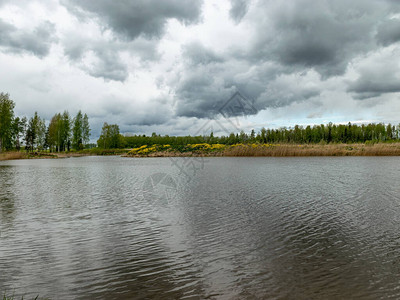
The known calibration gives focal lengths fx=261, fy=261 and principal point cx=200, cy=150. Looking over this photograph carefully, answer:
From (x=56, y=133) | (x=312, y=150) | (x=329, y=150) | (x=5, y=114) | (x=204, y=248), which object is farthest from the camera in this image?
(x=56, y=133)

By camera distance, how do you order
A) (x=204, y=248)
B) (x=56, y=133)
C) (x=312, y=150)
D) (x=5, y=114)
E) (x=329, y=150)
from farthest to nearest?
(x=56, y=133) → (x=5, y=114) → (x=329, y=150) → (x=312, y=150) → (x=204, y=248)

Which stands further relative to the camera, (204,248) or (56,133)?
(56,133)

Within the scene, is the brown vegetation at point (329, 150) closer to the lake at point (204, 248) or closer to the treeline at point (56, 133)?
the lake at point (204, 248)

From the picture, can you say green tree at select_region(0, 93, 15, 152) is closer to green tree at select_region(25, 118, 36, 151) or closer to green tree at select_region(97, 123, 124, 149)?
green tree at select_region(25, 118, 36, 151)

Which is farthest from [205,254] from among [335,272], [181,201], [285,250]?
[181,201]

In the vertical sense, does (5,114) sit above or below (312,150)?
above

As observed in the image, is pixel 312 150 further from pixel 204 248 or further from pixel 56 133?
pixel 56 133

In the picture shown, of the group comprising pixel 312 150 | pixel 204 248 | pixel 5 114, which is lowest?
pixel 204 248

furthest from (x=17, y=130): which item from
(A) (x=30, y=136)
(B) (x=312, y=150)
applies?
(B) (x=312, y=150)

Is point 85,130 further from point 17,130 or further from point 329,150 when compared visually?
point 329,150

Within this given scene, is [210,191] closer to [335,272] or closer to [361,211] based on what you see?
[361,211]

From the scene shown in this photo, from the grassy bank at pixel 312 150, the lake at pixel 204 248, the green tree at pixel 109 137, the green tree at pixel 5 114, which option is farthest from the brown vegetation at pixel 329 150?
the green tree at pixel 109 137

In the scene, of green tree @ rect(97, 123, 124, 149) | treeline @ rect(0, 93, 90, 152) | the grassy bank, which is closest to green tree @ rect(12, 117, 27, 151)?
treeline @ rect(0, 93, 90, 152)

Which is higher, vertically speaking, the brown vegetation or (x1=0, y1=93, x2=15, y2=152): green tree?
(x1=0, y1=93, x2=15, y2=152): green tree
